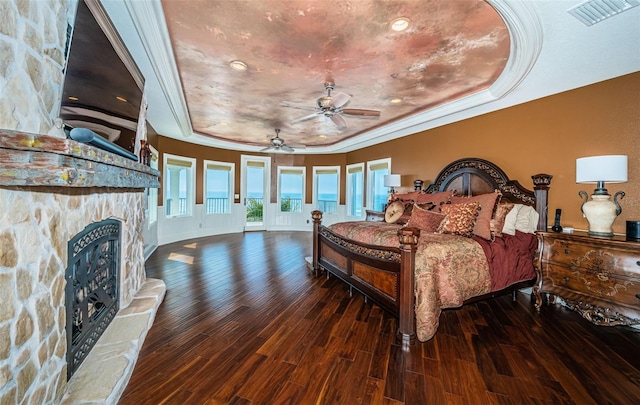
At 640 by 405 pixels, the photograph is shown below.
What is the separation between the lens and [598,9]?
1.91 m

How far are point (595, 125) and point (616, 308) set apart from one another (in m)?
1.98

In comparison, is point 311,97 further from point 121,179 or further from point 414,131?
point 121,179

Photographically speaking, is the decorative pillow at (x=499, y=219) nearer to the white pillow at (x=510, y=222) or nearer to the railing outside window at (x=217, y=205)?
the white pillow at (x=510, y=222)

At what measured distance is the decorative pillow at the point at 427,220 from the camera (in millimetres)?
3154

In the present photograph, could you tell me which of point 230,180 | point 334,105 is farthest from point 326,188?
point 334,105

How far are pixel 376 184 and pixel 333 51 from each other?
178 inches

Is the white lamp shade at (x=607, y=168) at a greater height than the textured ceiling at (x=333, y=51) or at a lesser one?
lesser

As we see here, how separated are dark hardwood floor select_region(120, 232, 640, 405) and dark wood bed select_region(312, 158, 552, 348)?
0.25 m

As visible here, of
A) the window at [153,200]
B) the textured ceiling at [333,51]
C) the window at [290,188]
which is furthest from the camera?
the window at [290,188]

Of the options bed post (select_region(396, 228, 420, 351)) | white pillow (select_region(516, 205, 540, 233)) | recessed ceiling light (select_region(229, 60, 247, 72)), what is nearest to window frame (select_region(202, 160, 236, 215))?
recessed ceiling light (select_region(229, 60, 247, 72))

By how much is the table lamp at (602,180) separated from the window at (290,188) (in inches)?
267

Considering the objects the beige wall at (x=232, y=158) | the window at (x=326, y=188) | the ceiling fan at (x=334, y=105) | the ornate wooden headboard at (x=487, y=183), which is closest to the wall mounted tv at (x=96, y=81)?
the ceiling fan at (x=334, y=105)

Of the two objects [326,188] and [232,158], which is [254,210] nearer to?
[232,158]

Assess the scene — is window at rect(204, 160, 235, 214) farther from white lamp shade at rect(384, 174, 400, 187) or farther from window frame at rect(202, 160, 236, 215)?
white lamp shade at rect(384, 174, 400, 187)
